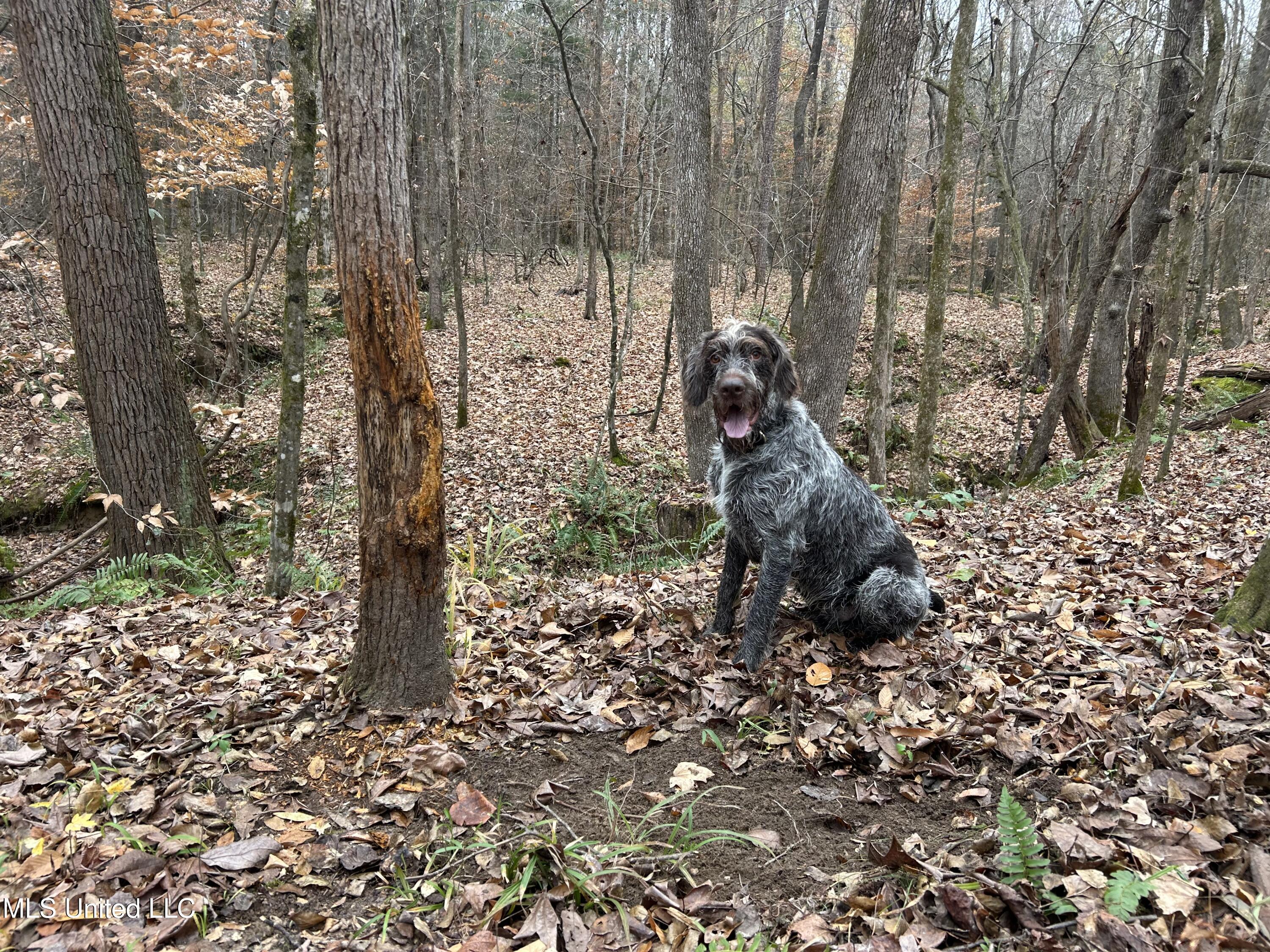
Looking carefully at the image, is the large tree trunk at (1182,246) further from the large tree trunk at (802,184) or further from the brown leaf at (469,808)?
the brown leaf at (469,808)

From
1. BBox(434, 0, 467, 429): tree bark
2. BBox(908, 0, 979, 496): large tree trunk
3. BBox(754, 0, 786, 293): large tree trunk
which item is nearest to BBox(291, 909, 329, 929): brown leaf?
BBox(908, 0, 979, 496): large tree trunk

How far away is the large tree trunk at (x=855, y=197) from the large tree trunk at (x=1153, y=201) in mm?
3626

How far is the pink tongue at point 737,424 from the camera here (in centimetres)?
403

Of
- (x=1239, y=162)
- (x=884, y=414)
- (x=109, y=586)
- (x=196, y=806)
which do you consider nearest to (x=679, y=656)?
(x=196, y=806)

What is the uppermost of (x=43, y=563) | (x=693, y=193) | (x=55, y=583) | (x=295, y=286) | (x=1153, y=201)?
(x=1153, y=201)

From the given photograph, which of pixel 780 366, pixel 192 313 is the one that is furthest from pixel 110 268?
pixel 192 313

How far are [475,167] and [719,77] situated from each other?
11.0m

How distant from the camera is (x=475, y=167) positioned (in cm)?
2452

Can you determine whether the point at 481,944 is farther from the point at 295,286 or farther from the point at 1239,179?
the point at 1239,179

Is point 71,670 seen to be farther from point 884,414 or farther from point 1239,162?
point 1239,162

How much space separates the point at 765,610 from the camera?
4.00 meters

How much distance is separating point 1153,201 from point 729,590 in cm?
1046

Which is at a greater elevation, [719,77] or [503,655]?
[719,77]

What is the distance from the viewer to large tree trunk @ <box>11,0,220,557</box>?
569cm
